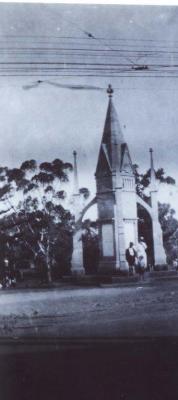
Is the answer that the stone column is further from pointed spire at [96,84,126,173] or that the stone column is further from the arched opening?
pointed spire at [96,84,126,173]

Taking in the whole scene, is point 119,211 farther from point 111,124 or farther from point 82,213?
point 111,124

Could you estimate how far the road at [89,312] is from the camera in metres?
3.82

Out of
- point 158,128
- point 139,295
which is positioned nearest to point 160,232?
point 139,295

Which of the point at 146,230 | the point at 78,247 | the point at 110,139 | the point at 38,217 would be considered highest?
the point at 110,139

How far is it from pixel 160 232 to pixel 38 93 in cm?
170

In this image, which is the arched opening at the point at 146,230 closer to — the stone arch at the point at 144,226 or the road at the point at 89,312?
the stone arch at the point at 144,226

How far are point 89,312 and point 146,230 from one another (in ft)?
3.16

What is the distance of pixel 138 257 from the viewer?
441 centimetres

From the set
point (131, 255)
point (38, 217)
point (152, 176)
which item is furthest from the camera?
point (131, 255)

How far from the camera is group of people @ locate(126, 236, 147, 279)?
438 cm

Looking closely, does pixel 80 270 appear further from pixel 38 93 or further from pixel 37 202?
pixel 38 93

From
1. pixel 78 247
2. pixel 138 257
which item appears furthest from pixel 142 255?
pixel 78 247

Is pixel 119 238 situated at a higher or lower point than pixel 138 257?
higher

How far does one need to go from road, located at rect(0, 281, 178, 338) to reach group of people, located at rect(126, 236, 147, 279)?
167 millimetres
